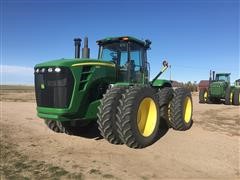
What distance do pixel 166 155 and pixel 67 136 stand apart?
296 centimetres

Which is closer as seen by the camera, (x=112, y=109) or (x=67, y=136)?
(x=112, y=109)

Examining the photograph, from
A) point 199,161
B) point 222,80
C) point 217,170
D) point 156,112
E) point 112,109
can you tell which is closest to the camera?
point 217,170

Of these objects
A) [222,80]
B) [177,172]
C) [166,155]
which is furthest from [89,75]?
[222,80]

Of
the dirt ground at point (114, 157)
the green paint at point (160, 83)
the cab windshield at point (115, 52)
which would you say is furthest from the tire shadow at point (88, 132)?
the green paint at point (160, 83)

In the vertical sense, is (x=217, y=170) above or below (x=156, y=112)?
below

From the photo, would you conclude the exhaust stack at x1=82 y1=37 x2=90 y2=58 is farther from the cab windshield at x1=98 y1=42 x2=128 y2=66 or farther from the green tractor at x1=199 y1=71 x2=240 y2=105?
the green tractor at x1=199 y1=71 x2=240 y2=105

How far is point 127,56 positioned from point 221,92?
51.4 ft

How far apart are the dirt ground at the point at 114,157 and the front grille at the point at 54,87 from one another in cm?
107

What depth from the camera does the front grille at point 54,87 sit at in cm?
709

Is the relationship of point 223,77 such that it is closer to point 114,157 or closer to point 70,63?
point 70,63

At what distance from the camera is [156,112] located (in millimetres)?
8258

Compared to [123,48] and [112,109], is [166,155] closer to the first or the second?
[112,109]

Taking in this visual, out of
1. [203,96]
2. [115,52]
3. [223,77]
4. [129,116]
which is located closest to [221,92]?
[203,96]

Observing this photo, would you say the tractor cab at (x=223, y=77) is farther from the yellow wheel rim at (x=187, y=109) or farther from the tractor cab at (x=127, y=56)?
the tractor cab at (x=127, y=56)
